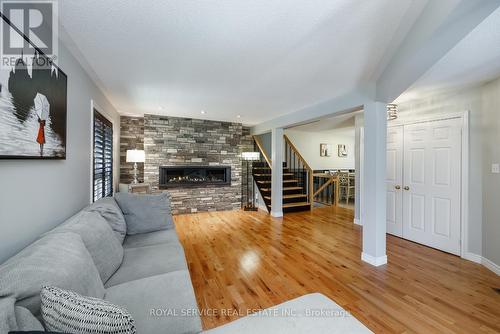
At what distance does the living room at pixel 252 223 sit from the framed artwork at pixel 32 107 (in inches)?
0.5

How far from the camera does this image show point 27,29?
139cm

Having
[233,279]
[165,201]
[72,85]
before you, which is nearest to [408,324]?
[233,279]

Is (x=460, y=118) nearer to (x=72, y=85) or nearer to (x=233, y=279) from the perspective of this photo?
(x=233, y=279)

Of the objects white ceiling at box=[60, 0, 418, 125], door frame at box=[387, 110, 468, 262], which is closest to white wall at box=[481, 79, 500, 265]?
door frame at box=[387, 110, 468, 262]

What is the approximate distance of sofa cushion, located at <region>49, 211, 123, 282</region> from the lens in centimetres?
143

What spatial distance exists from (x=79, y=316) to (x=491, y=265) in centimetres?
400

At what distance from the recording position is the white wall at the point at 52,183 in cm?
126

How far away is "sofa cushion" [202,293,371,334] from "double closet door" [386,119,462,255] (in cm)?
305

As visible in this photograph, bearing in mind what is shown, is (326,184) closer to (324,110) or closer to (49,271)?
(324,110)

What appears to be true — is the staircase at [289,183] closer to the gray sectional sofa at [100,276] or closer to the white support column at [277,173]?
the white support column at [277,173]

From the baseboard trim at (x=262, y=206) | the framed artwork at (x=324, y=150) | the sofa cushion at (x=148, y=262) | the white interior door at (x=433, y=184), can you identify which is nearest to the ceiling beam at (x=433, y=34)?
the white interior door at (x=433, y=184)

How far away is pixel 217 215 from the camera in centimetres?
519

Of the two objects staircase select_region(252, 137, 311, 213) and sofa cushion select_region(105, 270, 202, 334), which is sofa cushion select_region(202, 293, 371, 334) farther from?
staircase select_region(252, 137, 311, 213)

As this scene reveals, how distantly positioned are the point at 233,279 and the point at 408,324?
5.23 ft
